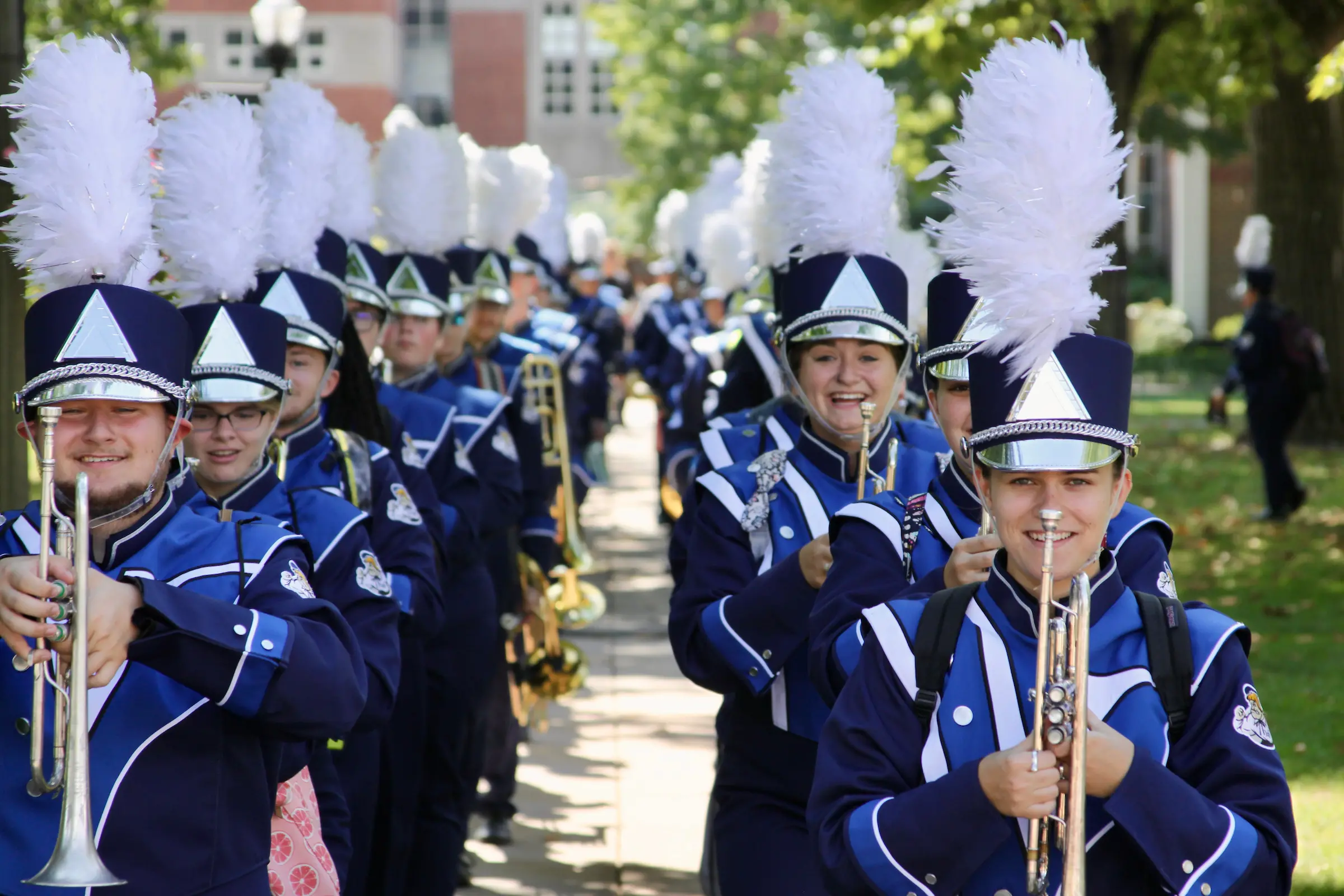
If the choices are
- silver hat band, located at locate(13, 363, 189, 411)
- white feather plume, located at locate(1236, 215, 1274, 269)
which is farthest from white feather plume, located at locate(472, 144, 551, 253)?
white feather plume, located at locate(1236, 215, 1274, 269)

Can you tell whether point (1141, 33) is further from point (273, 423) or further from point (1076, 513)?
point (1076, 513)

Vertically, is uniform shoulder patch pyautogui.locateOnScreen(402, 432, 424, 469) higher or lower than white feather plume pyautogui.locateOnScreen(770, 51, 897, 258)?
lower

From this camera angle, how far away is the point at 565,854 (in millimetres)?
7645

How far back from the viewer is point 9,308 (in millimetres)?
6527

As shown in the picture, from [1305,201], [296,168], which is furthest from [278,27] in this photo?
[1305,201]

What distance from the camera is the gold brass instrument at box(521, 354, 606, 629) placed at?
29.0 ft

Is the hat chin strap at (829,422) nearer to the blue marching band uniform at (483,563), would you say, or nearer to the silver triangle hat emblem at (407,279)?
the blue marching band uniform at (483,563)

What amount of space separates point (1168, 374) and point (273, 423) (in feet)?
100

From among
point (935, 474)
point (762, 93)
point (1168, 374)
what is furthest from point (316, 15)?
point (935, 474)

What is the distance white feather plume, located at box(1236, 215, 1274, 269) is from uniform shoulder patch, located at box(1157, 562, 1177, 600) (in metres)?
15.1

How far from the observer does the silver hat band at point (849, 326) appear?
4.78m

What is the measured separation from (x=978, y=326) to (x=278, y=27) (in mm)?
12429

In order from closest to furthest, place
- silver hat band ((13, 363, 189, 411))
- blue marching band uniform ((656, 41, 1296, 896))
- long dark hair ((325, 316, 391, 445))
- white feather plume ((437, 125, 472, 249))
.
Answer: blue marching band uniform ((656, 41, 1296, 896)) → silver hat band ((13, 363, 189, 411)) → long dark hair ((325, 316, 391, 445)) → white feather plume ((437, 125, 472, 249))

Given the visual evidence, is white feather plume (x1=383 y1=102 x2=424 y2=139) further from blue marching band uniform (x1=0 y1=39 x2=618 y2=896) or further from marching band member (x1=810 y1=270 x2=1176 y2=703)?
marching band member (x1=810 y1=270 x2=1176 y2=703)
